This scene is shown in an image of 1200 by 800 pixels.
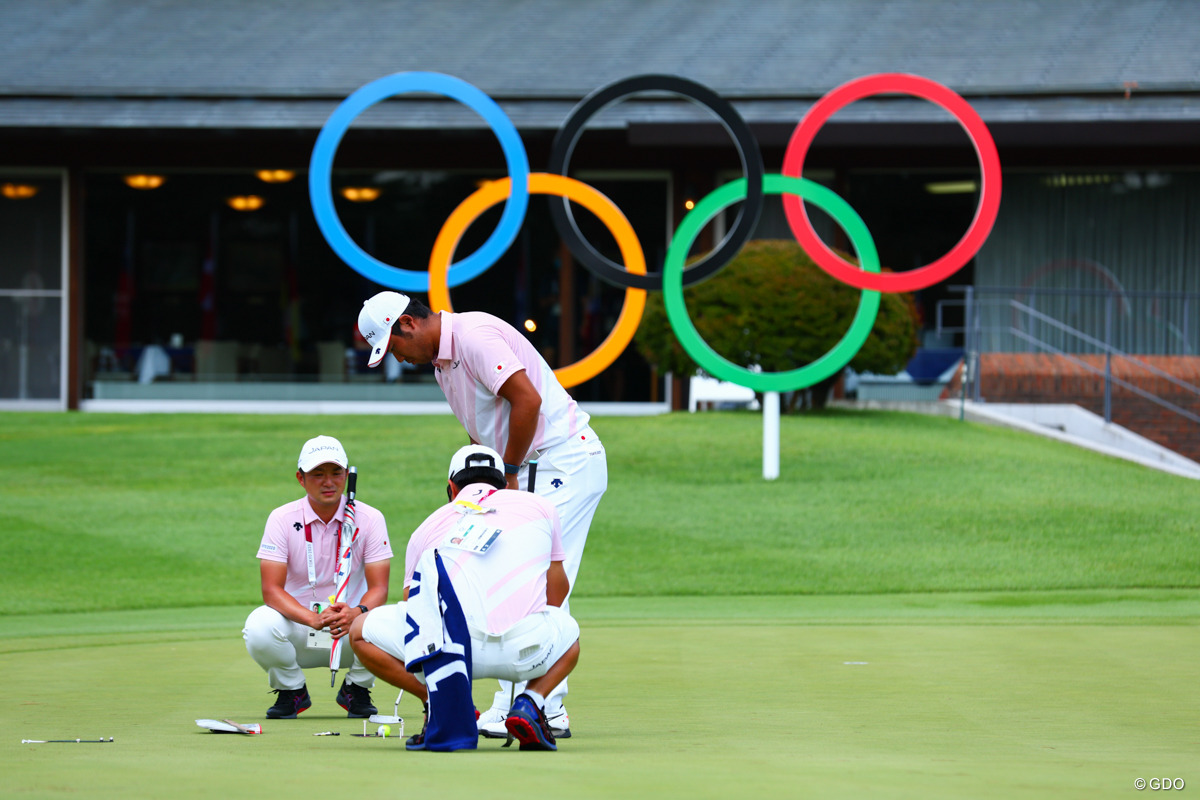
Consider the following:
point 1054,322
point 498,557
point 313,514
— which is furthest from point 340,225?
point 1054,322

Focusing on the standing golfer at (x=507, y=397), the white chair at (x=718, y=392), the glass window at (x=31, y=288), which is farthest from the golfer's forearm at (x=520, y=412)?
the glass window at (x=31, y=288)

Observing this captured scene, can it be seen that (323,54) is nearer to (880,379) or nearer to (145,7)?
(145,7)

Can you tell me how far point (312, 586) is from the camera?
6500 millimetres

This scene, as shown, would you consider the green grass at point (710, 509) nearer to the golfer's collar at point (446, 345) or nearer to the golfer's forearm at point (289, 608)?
the golfer's forearm at point (289, 608)

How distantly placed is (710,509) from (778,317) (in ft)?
12.9

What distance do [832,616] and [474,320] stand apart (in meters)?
5.15

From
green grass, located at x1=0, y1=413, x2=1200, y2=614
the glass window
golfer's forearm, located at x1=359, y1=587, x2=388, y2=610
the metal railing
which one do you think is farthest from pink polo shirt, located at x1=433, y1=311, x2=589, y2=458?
the glass window

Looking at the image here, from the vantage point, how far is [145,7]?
85.4 ft

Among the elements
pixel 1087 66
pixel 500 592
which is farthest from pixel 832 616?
pixel 1087 66

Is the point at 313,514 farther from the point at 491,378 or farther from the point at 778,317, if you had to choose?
the point at 778,317

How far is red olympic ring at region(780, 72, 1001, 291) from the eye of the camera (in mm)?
14055

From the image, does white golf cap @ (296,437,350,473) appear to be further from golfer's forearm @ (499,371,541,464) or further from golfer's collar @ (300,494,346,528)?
golfer's forearm @ (499,371,541,464)

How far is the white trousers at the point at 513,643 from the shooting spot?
5.03 m

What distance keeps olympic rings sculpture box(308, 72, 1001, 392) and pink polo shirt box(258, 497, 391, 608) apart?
25.1ft
